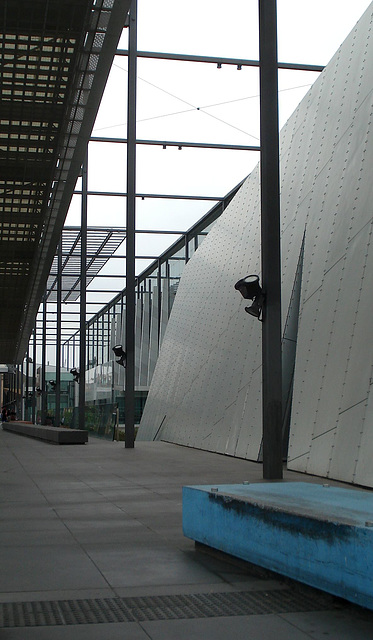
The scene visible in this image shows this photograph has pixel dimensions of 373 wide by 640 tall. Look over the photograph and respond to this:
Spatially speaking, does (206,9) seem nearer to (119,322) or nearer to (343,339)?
(343,339)

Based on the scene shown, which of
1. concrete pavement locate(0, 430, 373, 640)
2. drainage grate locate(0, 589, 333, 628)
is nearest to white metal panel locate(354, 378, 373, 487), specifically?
concrete pavement locate(0, 430, 373, 640)

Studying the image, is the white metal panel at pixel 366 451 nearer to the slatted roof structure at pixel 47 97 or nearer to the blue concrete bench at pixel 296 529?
the blue concrete bench at pixel 296 529

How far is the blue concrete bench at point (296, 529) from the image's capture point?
382cm

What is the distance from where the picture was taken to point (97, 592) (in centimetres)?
453

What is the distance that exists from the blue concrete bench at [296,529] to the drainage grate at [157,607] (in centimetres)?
15

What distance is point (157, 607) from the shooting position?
4.19 metres

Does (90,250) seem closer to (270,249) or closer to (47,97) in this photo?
(47,97)

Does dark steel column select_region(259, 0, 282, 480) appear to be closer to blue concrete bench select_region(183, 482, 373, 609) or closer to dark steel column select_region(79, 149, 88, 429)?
blue concrete bench select_region(183, 482, 373, 609)

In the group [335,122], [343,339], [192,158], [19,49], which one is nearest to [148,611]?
[343,339]

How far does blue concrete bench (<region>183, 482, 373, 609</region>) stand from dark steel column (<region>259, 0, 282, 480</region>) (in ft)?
13.4

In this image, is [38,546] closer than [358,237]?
Yes

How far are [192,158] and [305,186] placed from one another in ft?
60.3

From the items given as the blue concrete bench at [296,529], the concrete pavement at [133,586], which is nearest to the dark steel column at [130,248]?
the concrete pavement at [133,586]

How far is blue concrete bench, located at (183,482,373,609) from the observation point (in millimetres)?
3816
